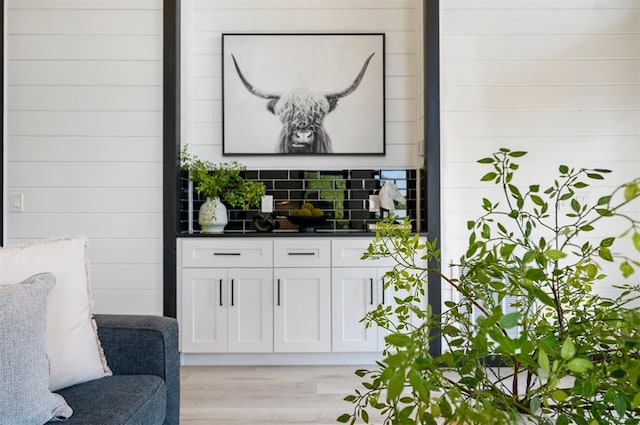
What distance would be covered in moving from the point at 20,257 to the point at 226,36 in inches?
105

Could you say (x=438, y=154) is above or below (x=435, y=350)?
above

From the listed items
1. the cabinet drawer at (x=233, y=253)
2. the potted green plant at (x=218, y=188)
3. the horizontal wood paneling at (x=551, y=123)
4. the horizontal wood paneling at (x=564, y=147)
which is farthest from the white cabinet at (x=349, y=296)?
the horizontal wood paneling at (x=551, y=123)

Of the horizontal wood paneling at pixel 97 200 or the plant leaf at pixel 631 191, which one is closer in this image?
the plant leaf at pixel 631 191

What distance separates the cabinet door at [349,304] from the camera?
3.44m

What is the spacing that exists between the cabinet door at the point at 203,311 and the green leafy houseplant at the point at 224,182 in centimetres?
60

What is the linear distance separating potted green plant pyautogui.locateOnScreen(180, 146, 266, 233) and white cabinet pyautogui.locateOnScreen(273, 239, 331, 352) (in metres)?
0.58

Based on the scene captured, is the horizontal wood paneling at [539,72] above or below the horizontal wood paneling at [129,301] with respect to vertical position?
above

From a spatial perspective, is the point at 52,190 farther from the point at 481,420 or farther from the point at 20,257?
the point at 481,420

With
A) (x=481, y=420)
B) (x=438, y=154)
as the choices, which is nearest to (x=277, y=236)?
(x=438, y=154)

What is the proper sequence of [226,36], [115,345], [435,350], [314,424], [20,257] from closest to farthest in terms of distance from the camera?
1. [20,257]
2. [115,345]
3. [314,424]
4. [435,350]
5. [226,36]

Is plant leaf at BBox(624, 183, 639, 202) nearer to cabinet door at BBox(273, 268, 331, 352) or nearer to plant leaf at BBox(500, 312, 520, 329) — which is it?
plant leaf at BBox(500, 312, 520, 329)

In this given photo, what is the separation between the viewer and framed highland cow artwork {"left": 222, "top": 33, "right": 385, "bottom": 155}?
152 inches

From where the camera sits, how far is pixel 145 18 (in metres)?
3.53

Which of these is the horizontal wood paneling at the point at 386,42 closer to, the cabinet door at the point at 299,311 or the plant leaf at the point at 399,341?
the cabinet door at the point at 299,311
